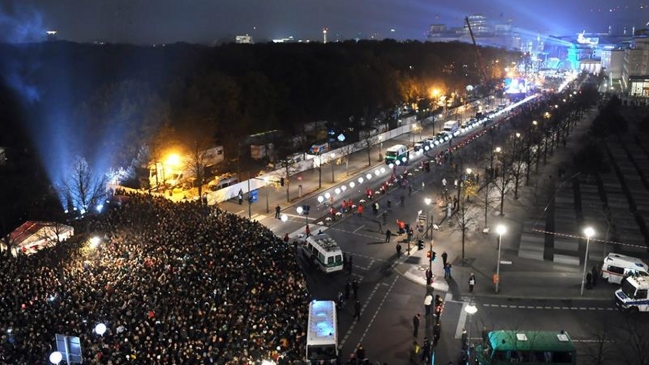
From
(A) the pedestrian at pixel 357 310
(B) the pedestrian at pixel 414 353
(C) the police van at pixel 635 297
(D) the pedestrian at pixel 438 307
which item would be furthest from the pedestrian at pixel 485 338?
(C) the police van at pixel 635 297

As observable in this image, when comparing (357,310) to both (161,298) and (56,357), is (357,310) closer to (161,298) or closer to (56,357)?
(161,298)

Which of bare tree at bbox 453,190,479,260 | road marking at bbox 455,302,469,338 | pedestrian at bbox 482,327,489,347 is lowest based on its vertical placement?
road marking at bbox 455,302,469,338

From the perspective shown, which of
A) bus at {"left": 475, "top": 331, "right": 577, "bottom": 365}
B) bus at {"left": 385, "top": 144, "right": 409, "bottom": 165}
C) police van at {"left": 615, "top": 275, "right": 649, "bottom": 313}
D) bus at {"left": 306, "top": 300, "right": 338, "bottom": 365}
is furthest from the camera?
bus at {"left": 385, "top": 144, "right": 409, "bottom": 165}

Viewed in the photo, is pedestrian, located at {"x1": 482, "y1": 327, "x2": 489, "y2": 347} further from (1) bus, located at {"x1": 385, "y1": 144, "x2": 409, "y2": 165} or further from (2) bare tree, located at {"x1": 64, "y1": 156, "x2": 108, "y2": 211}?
(1) bus, located at {"x1": 385, "y1": 144, "x2": 409, "y2": 165}

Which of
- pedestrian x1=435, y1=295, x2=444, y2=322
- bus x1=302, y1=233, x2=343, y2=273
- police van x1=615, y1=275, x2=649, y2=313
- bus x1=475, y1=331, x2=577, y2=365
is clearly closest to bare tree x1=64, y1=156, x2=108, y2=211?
bus x1=302, y1=233, x2=343, y2=273

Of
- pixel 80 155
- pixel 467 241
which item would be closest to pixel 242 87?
pixel 80 155

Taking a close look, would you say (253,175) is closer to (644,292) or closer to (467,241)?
(467,241)

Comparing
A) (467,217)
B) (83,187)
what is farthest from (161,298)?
(467,217)
